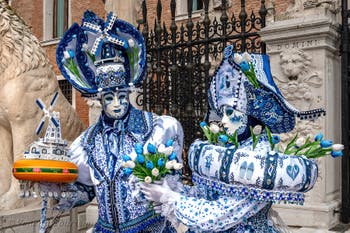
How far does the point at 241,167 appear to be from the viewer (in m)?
2.18

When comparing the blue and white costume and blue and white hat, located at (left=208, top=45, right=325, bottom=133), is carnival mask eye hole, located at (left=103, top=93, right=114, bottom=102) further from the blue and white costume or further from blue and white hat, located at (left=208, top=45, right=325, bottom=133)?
blue and white hat, located at (left=208, top=45, right=325, bottom=133)

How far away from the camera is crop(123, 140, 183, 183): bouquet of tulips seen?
2.22m

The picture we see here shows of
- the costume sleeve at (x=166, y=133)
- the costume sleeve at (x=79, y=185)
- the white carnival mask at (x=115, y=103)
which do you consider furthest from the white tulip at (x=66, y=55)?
the costume sleeve at (x=166, y=133)

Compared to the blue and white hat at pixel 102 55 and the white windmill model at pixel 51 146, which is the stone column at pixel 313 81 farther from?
the white windmill model at pixel 51 146

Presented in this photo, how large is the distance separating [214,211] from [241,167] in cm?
25

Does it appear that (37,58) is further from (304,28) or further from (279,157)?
(279,157)

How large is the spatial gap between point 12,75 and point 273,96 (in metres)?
3.64

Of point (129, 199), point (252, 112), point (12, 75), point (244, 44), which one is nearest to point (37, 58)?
point (12, 75)

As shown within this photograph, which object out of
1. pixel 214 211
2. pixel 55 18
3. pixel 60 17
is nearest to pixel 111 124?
pixel 214 211


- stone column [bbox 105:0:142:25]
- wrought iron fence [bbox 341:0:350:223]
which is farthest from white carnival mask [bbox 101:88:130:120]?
stone column [bbox 105:0:142:25]

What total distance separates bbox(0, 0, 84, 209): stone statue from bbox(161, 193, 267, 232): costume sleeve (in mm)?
3197

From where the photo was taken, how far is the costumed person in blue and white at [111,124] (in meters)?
2.70

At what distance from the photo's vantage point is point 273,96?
2.28 meters

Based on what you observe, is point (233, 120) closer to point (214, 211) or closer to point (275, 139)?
point (275, 139)
